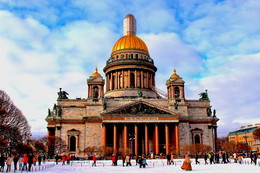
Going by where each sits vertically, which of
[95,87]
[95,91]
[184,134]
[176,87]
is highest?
[176,87]

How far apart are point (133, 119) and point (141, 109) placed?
9.63 ft

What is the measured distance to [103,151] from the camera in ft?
211

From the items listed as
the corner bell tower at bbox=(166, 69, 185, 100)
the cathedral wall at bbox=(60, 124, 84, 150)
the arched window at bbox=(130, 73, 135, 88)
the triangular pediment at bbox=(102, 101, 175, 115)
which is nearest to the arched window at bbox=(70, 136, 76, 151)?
the cathedral wall at bbox=(60, 124, 84, 150)

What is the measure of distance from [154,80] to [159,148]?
23506 millimetres

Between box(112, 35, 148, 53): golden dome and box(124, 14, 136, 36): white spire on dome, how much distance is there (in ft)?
9.08

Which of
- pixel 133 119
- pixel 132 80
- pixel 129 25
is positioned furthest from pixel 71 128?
pixel 129 25

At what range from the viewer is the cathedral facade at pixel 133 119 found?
69500mm

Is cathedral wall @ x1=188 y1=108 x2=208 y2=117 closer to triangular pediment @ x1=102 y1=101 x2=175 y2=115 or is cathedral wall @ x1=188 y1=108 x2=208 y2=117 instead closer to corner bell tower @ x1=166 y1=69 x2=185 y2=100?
corner bell tower @ x1=166 y1=69 x2=185 y2=100

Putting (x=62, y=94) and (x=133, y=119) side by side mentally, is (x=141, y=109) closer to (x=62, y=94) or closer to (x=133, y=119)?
(x=133, y=119)

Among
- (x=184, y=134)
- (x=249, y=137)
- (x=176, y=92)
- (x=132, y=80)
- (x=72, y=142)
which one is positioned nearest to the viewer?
(x=72, y=142)

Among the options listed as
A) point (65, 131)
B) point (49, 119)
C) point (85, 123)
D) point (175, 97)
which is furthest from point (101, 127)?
point (175, 97)

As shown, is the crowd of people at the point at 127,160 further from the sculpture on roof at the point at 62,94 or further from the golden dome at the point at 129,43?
the golden dome at the point at 129,43

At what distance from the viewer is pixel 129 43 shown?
291 feet

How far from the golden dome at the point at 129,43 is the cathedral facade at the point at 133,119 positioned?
9901 mm
